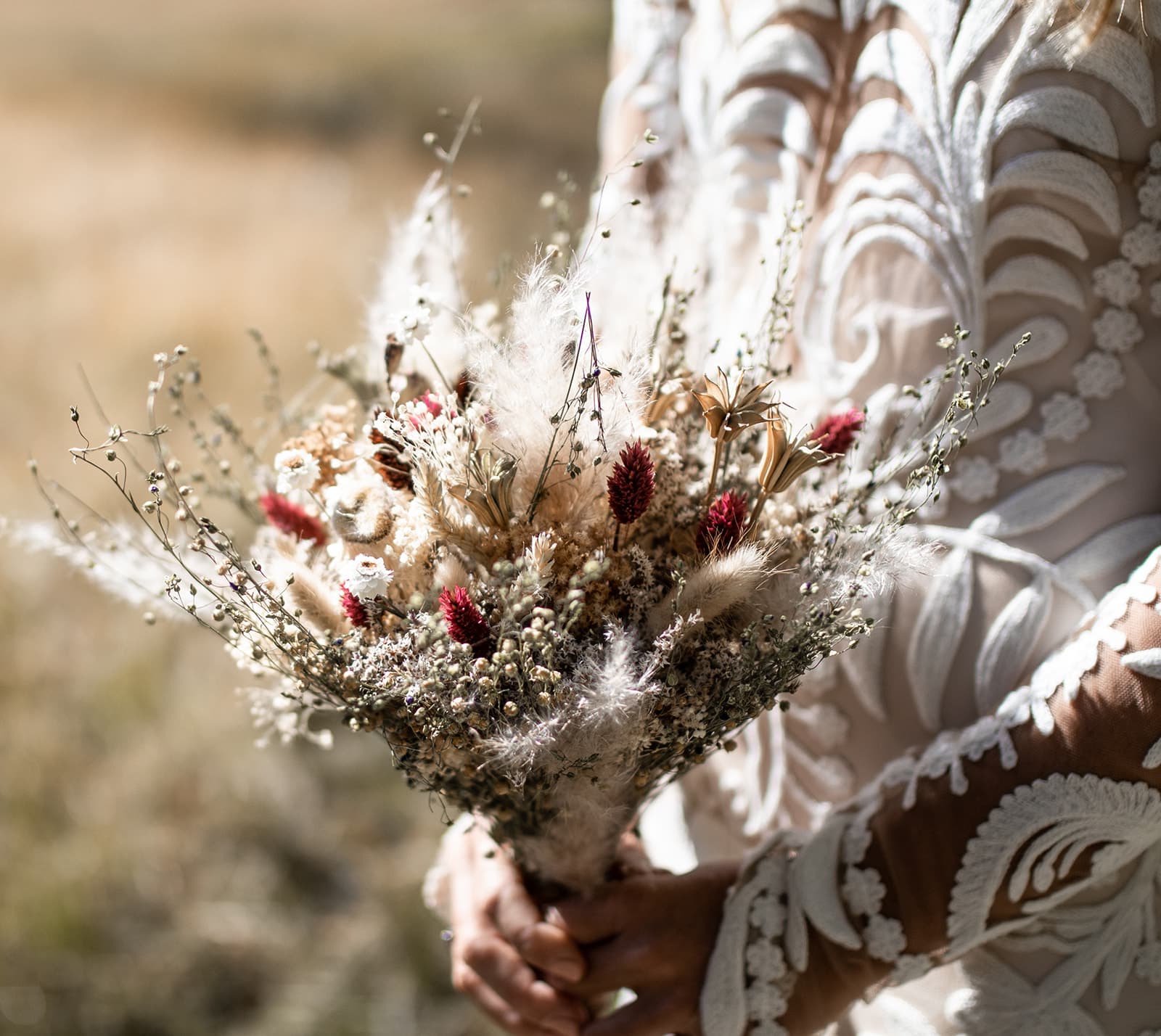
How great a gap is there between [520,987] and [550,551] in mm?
501

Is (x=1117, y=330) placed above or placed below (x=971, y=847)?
above

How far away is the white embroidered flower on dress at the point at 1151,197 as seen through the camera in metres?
0.71

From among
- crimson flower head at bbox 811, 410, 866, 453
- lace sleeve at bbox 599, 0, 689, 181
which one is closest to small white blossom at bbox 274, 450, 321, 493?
crimson flower head at bbox 811, 410, 866, 453

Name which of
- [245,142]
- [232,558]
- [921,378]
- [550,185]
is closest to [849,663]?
[921,378]

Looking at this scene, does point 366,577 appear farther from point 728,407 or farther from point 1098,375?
point 1098,375

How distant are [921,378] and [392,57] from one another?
13.1ft

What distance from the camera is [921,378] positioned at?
0.82 m

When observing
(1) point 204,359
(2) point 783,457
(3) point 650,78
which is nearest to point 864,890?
(2) point 783,457

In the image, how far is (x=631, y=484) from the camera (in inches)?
23.3

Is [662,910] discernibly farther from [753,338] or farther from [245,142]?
[245,142]

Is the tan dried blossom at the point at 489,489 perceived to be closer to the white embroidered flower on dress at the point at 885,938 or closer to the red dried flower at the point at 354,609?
the red dried flower at the point at 354,609

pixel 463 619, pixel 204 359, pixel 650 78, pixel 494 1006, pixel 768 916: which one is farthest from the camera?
pixel 204 359

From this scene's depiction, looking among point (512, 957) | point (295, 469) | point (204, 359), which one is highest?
point (204, 359)

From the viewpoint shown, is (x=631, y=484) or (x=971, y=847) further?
(x=971, y=847)
